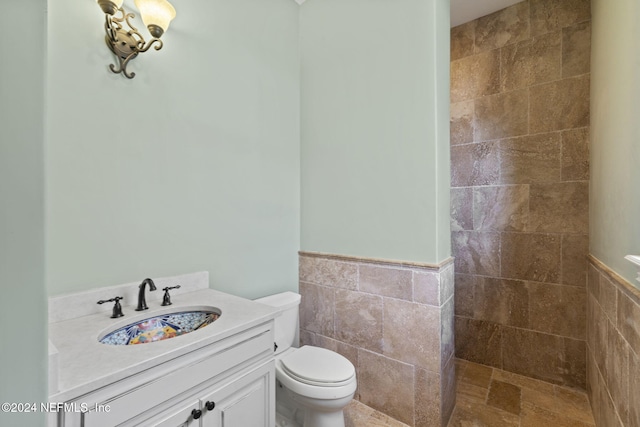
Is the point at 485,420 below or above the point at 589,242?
below

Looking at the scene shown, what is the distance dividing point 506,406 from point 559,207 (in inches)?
59.9

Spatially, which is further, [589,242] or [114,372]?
[589,242]

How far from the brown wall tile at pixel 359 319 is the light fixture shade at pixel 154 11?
1875mm

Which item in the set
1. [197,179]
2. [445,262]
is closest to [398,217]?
[445,262]

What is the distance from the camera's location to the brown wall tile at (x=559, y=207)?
2.15 meters

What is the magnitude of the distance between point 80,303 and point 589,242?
3.15 metres

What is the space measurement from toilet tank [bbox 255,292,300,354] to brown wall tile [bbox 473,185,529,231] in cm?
178

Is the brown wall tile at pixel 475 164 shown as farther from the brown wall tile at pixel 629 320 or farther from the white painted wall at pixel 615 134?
the brown wall tile at pixel 629 320

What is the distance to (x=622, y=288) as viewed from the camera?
1.31 meters

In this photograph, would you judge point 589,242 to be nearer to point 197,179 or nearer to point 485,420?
point 485,420

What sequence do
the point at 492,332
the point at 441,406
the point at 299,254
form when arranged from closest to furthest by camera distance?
1. the point at 441,406
2. the point at 299,254
3. the point at 492,332

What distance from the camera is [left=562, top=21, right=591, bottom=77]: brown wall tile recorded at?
83.3 inches

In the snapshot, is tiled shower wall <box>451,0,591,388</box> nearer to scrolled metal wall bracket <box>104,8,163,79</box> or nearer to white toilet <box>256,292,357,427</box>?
white toilet <box>256,292,357,427</box>

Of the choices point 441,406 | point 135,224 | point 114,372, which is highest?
point 135,224
